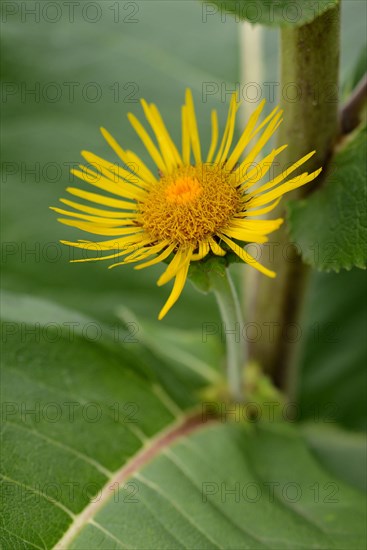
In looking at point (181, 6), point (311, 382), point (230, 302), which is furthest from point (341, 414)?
point (181, 6)

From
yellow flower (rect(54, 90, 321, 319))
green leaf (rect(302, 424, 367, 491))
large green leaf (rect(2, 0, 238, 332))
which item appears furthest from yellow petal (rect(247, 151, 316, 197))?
large green leaf (rect(2, 0, 238, 332))

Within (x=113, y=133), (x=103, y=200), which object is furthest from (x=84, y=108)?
(x=103, y=200)

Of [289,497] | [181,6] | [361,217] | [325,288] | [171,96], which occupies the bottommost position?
[289,497]

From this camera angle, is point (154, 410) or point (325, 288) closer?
point (154, 410)

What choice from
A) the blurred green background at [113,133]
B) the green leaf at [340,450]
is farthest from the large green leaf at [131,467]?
the blurred green background at [113,133]

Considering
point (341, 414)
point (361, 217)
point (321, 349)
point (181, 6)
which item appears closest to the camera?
point (361, 217)

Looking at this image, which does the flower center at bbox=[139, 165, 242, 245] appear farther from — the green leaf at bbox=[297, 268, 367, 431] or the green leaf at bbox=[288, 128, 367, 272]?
the green leaf at bbox=[297, 268, 367, 431]

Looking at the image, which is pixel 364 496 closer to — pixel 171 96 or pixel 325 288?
pixel 325 288

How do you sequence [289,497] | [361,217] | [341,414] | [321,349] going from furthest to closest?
[321,349]
[341,414]
[289,497]
[361,217]
